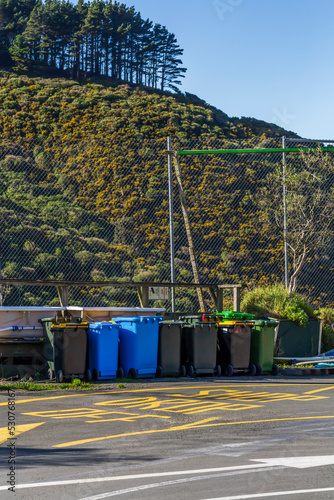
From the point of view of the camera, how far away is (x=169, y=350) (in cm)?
1180

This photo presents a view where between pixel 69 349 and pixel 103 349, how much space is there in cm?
59

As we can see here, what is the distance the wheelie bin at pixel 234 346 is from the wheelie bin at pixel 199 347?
277mm

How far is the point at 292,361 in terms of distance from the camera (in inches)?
559

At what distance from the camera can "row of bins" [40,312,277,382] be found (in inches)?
422

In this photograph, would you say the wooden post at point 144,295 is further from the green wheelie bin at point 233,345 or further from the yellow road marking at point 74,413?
the yellow road marking at point 74,413

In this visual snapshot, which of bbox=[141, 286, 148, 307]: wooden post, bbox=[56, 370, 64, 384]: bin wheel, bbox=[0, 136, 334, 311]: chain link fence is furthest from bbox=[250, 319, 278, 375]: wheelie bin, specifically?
bbox=[56, 370, 64, 384]: bin wheel

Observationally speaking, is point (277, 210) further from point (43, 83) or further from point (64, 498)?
point (43, 83)

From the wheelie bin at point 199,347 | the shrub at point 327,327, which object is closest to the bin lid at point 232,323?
the wheelie bin at point 199,347

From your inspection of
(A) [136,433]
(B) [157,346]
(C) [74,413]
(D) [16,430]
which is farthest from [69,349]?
(A) [136,433]

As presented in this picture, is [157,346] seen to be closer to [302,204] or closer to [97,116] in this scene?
[302,204]

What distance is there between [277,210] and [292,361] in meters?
4.84

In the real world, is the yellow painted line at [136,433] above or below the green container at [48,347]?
below

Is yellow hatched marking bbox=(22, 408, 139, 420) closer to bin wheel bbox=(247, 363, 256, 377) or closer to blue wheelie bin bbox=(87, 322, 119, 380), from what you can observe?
blue wheelie bin bbox=(87, 322, 119, 380)

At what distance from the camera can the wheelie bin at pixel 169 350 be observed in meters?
11.8
